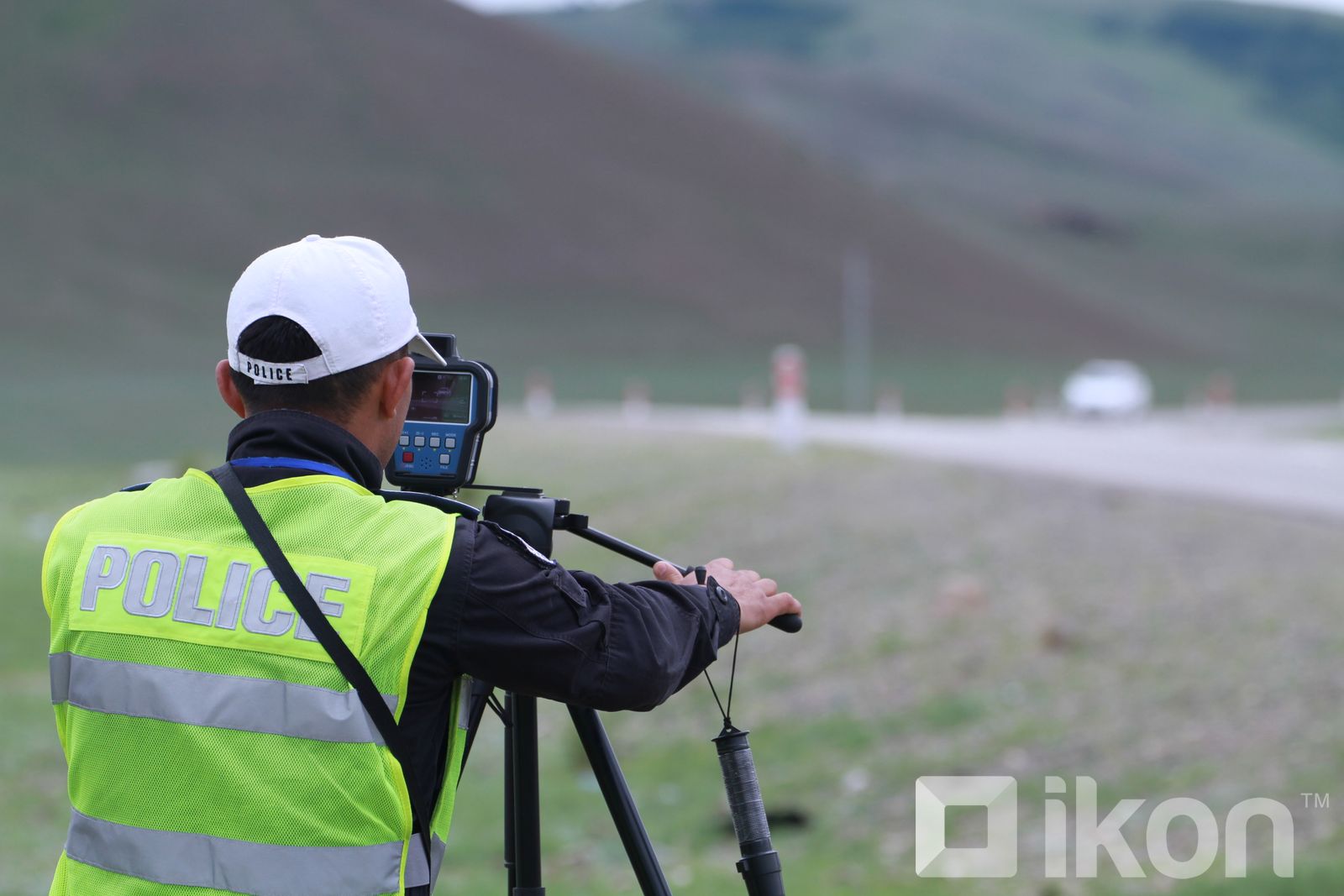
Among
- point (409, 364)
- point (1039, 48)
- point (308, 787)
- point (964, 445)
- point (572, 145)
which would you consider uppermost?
point (1039, 48)

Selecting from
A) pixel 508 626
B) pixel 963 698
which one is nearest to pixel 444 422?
pixel 508 626

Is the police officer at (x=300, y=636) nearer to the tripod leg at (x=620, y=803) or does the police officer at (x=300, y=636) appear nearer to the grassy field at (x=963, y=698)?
the tripod leg at (x=620, y=803)

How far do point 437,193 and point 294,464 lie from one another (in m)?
64.3

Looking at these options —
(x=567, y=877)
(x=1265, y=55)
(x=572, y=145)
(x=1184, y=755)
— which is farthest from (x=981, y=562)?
(x=1265, y=55)

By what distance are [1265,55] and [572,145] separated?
367 feet

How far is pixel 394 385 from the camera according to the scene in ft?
6.82

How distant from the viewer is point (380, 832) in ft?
6.35

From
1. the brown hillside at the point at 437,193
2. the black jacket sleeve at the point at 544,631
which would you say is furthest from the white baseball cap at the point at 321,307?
the brown hillside at the point at 437,193

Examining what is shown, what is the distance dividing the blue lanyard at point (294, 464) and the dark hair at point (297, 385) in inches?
3.0

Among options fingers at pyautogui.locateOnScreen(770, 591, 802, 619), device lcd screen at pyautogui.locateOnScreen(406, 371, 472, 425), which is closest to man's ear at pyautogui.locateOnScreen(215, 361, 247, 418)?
device lcd screen at pyautogui.locateOnScreen(406, 371, 472, 425)

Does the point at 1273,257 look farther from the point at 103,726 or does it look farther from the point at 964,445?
the point at 103,726

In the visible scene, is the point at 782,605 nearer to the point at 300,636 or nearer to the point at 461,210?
the point at 300,636

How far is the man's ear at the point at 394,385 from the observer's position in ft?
6.81

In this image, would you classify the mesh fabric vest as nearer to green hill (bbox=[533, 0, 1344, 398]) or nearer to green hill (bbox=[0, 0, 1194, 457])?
green hill (bbox=[0, 0, 1194, 457])
